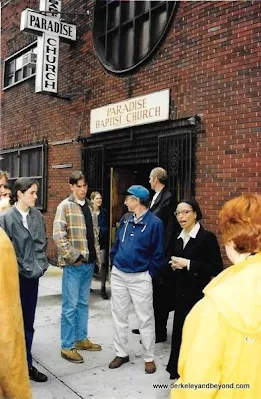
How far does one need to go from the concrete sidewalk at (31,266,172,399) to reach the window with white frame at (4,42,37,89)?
7590 mm

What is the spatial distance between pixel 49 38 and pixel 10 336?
8107mm

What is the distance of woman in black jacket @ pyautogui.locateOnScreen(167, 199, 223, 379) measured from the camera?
134 inches

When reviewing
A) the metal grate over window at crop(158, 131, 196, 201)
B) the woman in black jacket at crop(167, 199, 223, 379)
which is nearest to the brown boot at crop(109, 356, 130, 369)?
the woman in black jacket at crop(167, 199, 223, 379)

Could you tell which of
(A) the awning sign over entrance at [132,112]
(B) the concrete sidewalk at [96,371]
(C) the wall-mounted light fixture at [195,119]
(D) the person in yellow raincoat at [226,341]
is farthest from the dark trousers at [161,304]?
(D) the person in yellow raincoat at [226,341]

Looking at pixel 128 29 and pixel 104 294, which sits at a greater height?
pixel 128 29

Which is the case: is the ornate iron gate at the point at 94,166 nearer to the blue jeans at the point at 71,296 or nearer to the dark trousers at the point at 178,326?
the blue jeans at the point at 71,296

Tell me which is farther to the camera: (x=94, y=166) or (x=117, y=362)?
(x=94, y=166)

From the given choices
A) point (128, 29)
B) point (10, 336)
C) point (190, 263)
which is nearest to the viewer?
point (10, 336)

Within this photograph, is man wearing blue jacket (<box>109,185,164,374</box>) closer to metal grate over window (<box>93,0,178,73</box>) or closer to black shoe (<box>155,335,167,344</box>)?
black shoe (<box>155,335,167,344</box>)

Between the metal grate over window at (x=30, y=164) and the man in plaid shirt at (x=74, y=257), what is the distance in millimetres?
6069

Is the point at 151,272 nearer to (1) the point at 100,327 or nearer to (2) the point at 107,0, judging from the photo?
(1) the point at 100,327

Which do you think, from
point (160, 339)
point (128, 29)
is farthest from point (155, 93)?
point (160, 339)

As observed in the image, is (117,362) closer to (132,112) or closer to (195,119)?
(195,119)

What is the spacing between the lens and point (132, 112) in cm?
722
